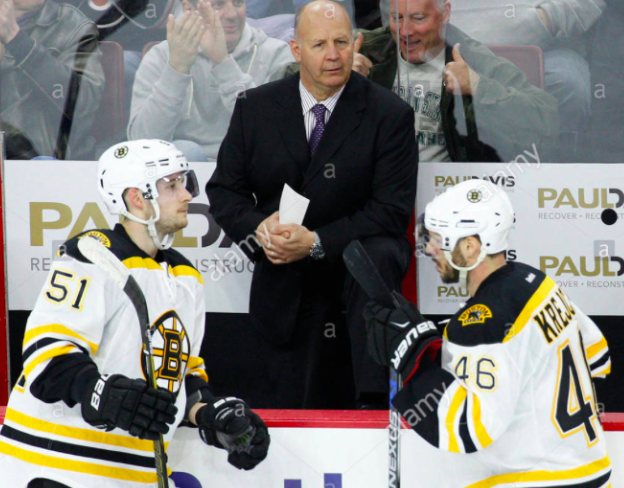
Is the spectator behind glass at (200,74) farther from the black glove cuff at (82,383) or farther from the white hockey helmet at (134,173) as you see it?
the black glove cuff at (82,383)

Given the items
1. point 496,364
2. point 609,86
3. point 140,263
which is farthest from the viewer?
point 609,86

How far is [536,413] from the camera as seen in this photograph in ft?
7.38

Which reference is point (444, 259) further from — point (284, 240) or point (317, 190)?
point (317, 190)

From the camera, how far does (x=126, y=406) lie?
2201mm

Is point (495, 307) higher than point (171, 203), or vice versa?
point (171, 203)

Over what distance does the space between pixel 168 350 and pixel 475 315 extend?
801mm

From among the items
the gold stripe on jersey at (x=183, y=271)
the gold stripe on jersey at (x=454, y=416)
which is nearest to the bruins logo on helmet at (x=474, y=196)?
the gold stripe on jersey at (x=454, y=416)

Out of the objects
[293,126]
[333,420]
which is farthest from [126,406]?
[293,126]

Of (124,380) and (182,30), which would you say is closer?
(124,380)

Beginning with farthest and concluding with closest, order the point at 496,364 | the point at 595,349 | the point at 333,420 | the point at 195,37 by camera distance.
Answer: the point at 195,37 → the point at 333,420 → the point at 595,349 → the point at 496,364

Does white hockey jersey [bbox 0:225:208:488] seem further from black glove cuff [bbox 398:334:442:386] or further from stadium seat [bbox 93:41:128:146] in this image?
stadium seat [bbox 93:41:128:146]

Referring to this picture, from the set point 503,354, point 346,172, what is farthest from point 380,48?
point 503,354

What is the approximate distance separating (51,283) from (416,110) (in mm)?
1941

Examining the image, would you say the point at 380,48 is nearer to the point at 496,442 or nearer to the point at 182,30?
the point at 182,30
